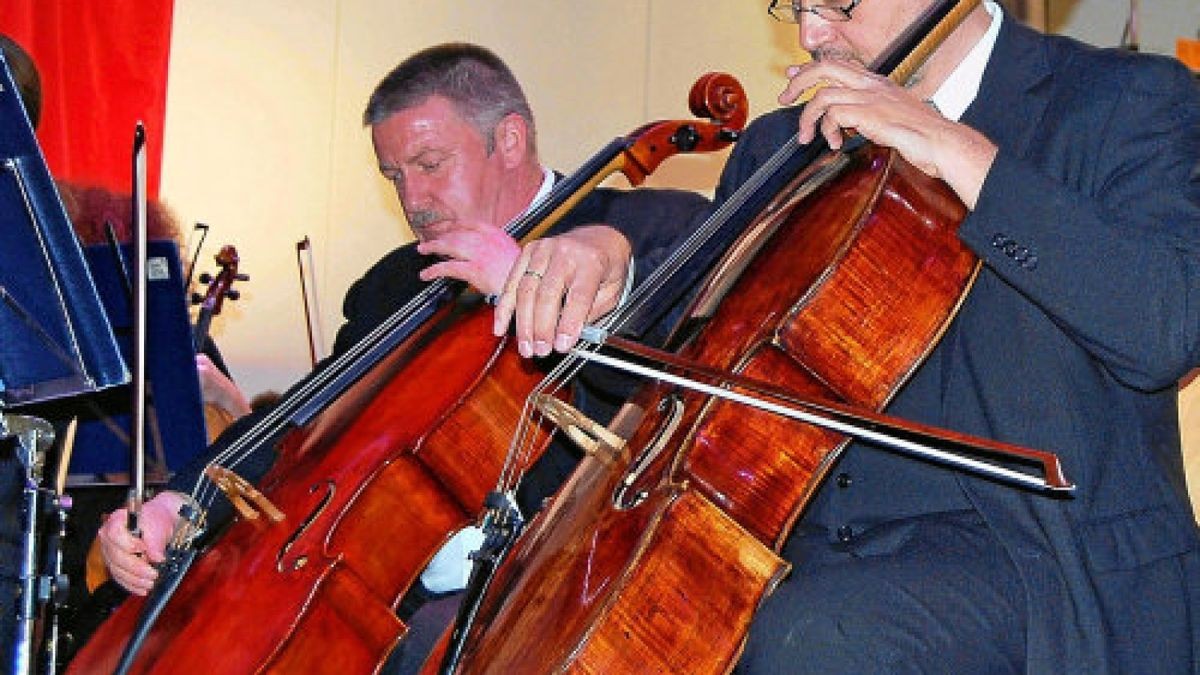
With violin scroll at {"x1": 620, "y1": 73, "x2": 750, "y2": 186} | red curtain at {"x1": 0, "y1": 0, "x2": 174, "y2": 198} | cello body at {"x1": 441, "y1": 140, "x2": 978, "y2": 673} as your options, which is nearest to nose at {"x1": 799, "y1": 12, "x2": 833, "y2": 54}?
cello body at {"x1": 441, "y1": 140, "x2": 978, "y2": 673}

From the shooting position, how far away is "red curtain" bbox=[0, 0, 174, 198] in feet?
14.0

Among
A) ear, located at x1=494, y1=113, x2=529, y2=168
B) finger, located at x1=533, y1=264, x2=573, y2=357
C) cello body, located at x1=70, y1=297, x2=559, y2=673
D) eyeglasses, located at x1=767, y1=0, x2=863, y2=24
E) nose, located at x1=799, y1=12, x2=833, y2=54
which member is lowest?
cello body, located at x1=70, y1=297, x2=559, y2=673

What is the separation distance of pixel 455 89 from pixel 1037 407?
1.75 metres

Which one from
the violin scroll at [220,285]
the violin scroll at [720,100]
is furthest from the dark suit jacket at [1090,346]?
the violin scroll at [220,285]

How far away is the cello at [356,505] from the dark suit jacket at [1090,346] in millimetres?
608

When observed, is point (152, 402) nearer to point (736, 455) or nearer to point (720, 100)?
point (720, 100)

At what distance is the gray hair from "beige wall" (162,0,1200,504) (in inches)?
65.2

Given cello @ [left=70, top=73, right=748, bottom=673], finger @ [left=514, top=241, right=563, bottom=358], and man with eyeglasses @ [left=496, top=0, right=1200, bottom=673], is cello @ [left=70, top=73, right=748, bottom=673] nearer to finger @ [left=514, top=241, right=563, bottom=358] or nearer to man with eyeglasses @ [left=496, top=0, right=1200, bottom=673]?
finger @ [left=514, top=241, right=563, bottom=358]

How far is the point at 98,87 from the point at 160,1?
12.1 inches

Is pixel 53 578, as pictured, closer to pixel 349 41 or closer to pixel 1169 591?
pixel 1169 591

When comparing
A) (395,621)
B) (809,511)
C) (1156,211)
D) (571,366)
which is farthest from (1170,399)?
(395,621)

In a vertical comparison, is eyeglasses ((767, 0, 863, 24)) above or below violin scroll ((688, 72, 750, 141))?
above

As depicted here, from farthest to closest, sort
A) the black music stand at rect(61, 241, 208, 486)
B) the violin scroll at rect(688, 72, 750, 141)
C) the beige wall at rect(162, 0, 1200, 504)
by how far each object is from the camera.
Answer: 1. the beige wall at rect(162, 0, 1200, 504)
2. the black music stand at rect(61, 241, 208, 486)
3. the violin scroll at rect(688, 72, 750, 141)

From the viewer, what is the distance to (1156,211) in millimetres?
1586
